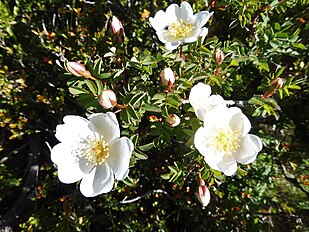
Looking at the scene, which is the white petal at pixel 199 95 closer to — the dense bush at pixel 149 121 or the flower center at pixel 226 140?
the flower center at pixel 226 140

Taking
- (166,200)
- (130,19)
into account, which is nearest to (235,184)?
(166,200)

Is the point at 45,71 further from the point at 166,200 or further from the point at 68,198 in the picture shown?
the point at 166,200

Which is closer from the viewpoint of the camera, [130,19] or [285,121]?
[130,19]

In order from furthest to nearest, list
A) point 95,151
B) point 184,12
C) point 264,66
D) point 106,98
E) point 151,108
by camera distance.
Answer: point 184,12
point 264,66
point 95,151
point 151,108
point 106,98

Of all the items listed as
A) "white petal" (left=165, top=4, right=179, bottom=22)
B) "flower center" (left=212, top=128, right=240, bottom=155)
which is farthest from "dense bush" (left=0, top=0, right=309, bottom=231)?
"flower center" (left=212, top=128, right=240, bottom=155)

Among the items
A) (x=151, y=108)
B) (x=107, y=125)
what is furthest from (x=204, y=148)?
(x=107, y=125)

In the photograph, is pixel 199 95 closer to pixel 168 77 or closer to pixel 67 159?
pixel 168 77

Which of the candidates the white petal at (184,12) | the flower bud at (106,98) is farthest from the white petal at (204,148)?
the white petal at (184,12)
